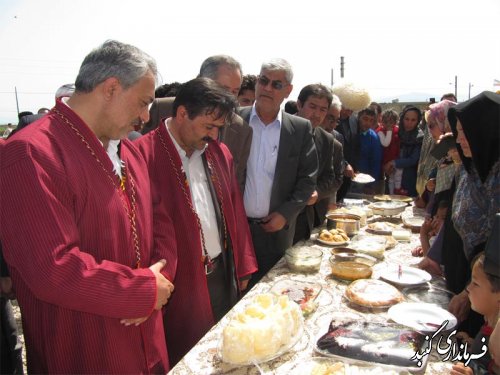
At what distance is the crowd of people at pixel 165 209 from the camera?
1238mm

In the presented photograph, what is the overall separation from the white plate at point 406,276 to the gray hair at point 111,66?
161 cm

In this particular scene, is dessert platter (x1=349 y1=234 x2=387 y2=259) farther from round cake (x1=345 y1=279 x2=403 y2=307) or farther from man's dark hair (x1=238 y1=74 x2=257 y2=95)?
man's dark hair (x1=238 y1=74 x2=257 y2=95)

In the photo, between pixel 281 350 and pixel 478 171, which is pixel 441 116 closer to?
pixel 478 171

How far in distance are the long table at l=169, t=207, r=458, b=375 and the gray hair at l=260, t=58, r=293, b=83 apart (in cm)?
145

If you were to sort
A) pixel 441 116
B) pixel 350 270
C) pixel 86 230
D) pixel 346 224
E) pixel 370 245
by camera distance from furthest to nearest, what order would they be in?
pixel 441 116
pixel 346 224
pixel 370 245
pixel 350 270
pixel 86 230

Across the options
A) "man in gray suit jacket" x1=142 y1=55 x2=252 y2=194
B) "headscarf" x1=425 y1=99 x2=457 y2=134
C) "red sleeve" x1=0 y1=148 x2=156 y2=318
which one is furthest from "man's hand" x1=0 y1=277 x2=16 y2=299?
"headscarf" x1=425 y1=99 x2=457 y2=134

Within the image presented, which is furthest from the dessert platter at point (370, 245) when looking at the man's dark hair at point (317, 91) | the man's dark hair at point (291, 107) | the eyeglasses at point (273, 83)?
the man's dark hair at point (291, 107)

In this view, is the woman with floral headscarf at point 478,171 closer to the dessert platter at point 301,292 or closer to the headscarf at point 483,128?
the headscarf at point 483,128

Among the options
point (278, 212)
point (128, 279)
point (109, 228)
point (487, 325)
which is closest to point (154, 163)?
point (109, 228)

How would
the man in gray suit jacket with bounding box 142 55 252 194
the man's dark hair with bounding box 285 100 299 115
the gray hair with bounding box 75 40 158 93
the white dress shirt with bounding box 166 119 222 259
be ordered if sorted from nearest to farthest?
the gray hair with bounding box 75 40 158 93 < the white dress shirt with bounding box 166 119 222 259 < the man in gray suit jacket with bounding box 142 55 252 194 < the man's dark hair with bounding box 285 100 299 115

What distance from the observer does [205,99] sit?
6.53 feet

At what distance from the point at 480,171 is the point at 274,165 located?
1.42 metres

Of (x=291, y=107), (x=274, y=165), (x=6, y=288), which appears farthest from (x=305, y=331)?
(x=291, y=107)

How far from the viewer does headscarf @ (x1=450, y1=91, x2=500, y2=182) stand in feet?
6.37
